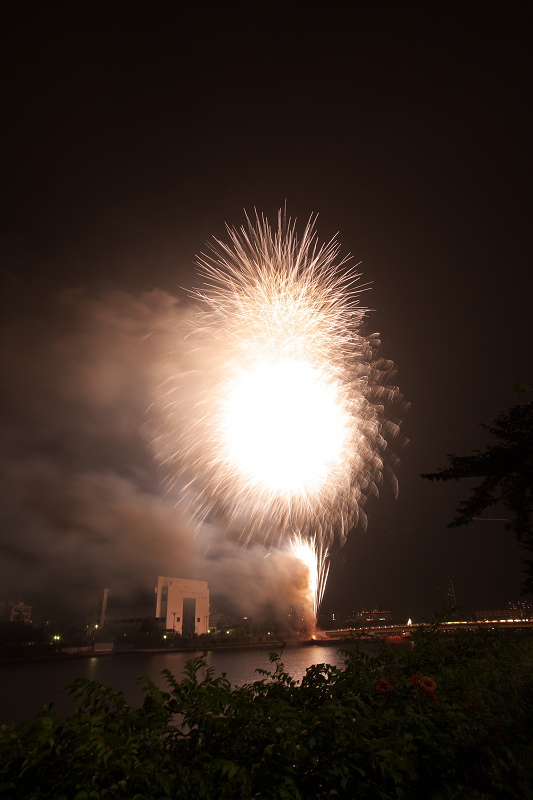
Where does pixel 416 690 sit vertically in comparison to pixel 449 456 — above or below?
below

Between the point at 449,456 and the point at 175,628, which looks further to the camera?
the point at 175,628

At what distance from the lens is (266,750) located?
10.3 feet

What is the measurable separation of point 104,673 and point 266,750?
59590mm

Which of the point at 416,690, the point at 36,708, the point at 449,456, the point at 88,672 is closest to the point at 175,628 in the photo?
the point at 88,672

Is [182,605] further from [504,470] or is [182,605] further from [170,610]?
[504,470]

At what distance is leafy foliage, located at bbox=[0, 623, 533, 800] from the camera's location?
295 cm

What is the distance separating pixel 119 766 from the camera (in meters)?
3.01

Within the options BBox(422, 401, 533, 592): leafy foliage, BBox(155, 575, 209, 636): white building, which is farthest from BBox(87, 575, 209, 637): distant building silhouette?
BBox(422, 401, 533, 592): leafy foliage

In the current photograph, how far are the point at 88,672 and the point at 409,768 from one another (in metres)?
62.7

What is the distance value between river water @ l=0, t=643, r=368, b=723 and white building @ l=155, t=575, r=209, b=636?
22.6 feet

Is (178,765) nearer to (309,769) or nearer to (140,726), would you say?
(140,726)

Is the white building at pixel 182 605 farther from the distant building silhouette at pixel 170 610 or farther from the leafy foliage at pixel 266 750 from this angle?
the leafy foliage at pixel 266 750

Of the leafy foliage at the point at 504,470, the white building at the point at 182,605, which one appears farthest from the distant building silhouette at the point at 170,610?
the leafy foliage at the point at 504,470

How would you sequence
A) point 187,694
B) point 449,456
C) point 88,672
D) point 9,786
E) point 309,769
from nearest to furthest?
point 9,786 < point 309,769 < point 187,694 < point 449,456 < point 88,672
